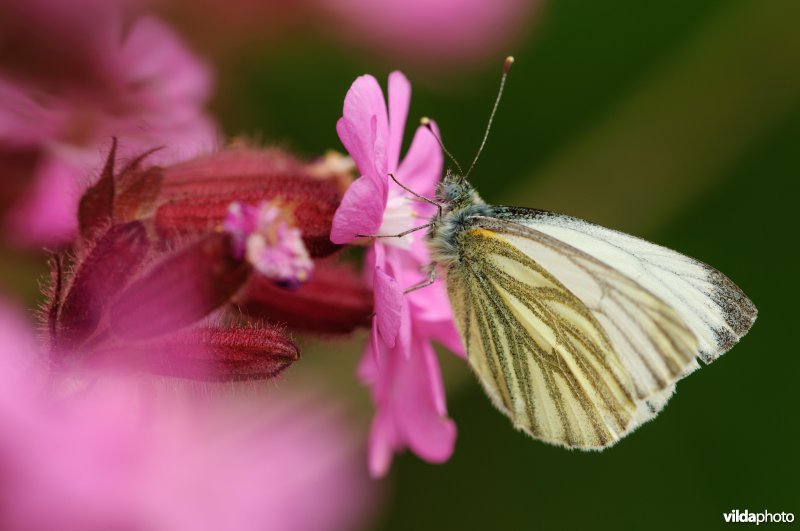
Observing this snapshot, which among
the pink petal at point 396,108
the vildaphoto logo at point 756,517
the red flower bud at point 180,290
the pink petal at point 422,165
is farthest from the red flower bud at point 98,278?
the vildaphoto logo at point 756,517

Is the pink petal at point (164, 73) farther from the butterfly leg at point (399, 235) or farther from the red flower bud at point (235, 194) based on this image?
the butterfly leg at point (399, 235)

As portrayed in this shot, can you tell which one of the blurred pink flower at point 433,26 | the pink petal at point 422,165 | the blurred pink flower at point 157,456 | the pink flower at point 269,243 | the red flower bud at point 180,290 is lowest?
the blurred pink flower at point 157,456

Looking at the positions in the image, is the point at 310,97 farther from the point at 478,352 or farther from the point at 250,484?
the point at 250,484

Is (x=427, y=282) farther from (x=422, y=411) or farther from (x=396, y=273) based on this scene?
(x=422, y=411)

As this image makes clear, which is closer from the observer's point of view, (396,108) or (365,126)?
(365,126)

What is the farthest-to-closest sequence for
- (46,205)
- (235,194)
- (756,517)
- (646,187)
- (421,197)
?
(646,187)
(756,517)
(421,197)
(46,205)
(235,194)

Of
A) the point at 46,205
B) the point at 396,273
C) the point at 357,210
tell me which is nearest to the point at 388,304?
the point at 357,210
